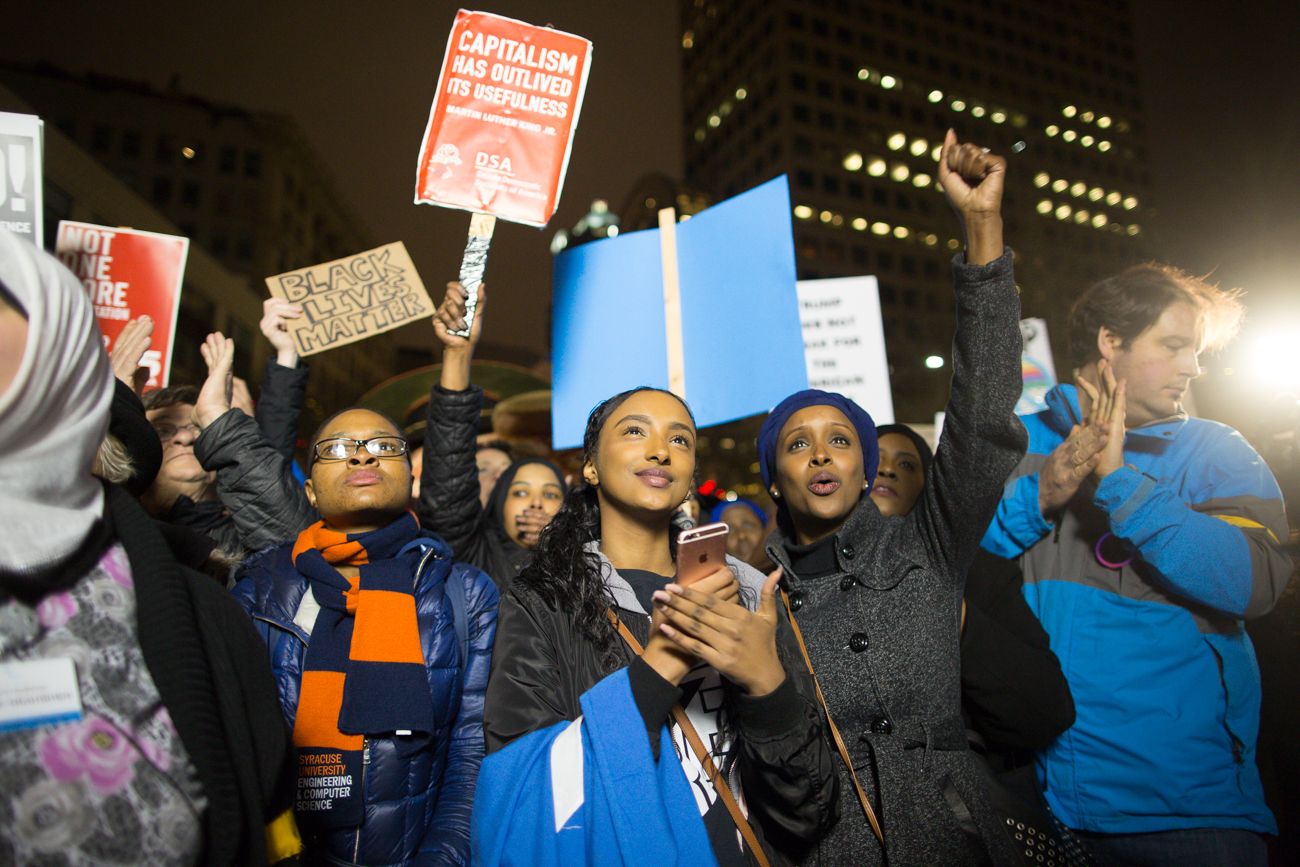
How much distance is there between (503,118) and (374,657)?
270cm

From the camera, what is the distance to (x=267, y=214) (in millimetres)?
59562

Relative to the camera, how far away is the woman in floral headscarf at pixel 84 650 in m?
1.10

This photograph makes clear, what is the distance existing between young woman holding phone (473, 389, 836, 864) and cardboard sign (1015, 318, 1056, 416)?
4.51 metres

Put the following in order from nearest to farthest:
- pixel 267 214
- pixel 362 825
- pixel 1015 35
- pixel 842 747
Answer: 1. pixel 842 747
2. pixel 362 825
3. pixel 267 214
4. pixel 1015 35

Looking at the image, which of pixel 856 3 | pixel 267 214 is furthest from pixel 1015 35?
pixel 267 214

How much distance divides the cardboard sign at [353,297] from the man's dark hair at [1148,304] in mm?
3040

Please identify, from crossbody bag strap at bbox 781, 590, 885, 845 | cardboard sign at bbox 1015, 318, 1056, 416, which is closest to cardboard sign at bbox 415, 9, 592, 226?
crossbody bag strap at bbox 781, 590, 885, 845

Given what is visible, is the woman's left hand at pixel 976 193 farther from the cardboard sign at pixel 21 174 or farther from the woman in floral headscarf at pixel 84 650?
the cardboard sign at pixel 21 174

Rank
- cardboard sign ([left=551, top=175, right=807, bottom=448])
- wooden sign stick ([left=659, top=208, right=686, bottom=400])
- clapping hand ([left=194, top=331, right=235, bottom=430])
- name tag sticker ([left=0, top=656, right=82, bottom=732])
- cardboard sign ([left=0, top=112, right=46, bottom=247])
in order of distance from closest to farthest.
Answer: name tag sticker ([left=0, top=656, right=82, bottom=732]), cardboard sign ([left=0, top=112, right=46, bottom=247]), clapping hand ([left=194, top=331, right=235, bottom=430]), cardboard sign ([left=551, top=175, right=807, bottom=448]), wooden sign stick ([left=659, top=208, right=686, bottom=400])

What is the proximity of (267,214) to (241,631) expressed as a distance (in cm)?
6769

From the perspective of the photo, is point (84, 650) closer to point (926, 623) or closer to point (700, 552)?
point (700, 552)

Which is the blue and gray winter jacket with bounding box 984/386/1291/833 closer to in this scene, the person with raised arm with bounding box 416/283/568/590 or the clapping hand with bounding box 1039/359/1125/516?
the clapping hand with bounding box 1039/359/1125/516

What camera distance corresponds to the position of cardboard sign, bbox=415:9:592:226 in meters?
3.64

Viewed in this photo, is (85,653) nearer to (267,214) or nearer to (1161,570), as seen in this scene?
(1161,570)
